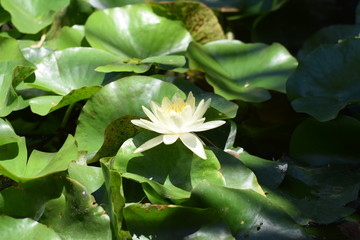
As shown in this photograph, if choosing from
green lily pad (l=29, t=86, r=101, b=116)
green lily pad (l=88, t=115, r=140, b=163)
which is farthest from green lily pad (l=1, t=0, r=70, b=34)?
green lily pad (l=88, t=115, r=140, b=163)

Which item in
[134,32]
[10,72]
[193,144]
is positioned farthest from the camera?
[134,32]

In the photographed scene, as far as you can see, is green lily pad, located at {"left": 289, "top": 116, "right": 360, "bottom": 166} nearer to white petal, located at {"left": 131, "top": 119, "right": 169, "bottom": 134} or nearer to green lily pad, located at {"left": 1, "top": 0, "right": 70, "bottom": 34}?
white petal, located at {"left": 131, "top": 119, "right": 169, "bottom": 134}

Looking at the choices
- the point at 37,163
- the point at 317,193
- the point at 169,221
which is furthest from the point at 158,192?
Answer: the point at 317,193

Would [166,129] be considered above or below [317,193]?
above

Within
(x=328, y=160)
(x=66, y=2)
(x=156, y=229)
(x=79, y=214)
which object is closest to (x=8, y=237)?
(x=79, y=214)

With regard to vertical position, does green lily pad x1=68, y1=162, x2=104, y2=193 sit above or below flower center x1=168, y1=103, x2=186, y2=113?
below

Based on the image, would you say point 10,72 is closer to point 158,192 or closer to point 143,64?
point 143,64
